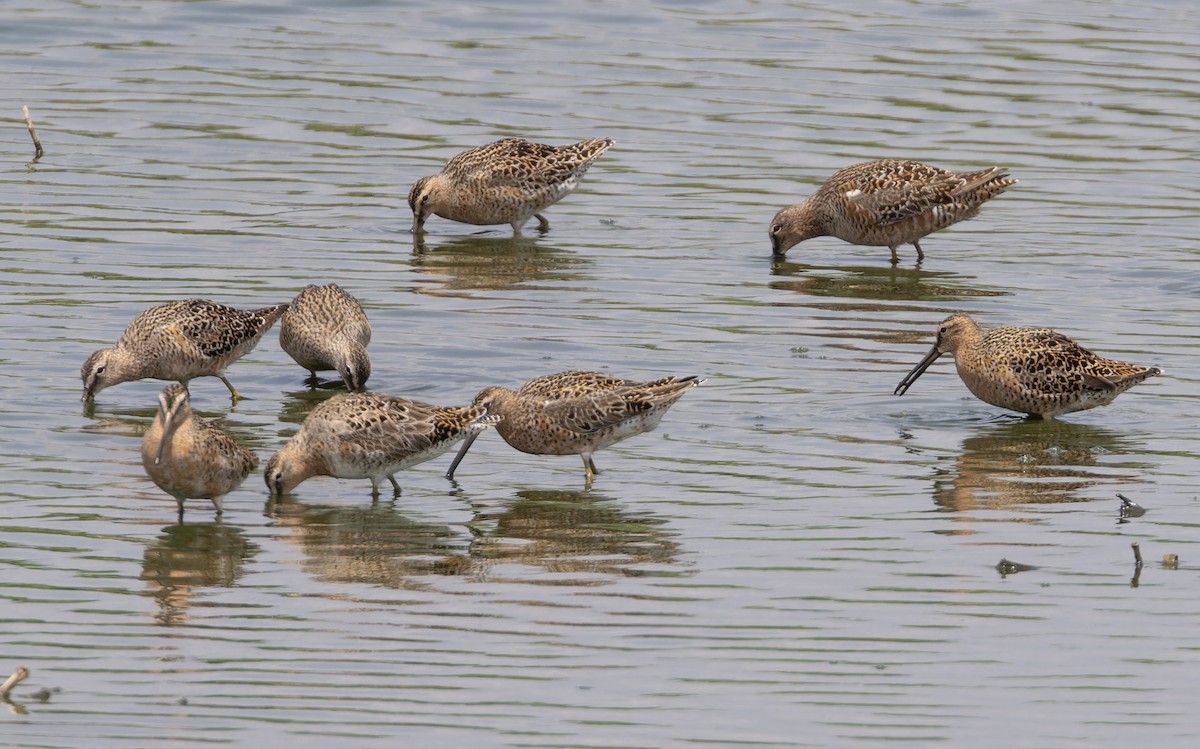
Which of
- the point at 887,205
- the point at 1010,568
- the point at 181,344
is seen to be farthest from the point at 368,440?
the point at 887,205

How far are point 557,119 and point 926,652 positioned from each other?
487 inches

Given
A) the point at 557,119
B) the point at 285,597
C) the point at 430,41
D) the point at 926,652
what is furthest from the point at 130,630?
the point at 430,41

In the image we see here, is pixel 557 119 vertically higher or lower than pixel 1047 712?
higher

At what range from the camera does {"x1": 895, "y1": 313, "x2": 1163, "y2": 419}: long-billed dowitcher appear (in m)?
12.2

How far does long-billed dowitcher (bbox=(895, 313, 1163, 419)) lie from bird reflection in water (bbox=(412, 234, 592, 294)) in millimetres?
4083

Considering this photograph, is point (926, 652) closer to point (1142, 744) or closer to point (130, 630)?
point (1142, 744)

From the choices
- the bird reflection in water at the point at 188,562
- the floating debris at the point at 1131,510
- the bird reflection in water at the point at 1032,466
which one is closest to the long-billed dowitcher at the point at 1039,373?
the bird reflection in water at the point at 1032,466

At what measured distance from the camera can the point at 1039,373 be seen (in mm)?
12266

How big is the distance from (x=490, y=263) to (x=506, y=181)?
40.4 inches

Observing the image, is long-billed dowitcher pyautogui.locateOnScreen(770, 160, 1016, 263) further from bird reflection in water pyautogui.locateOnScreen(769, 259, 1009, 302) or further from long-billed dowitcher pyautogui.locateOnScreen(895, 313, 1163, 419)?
long-billed dowitcher pyautogui.locateOnScreen(895, 313, 1163, 419)

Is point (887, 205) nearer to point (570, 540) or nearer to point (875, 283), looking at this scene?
point (875, 283)

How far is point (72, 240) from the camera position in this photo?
1594cm

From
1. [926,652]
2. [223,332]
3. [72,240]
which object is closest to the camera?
[926,652]

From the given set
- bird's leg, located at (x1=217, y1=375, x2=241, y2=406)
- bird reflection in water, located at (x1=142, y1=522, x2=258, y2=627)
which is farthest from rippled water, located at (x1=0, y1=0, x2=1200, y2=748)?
bird's leg, located at (x1=217, y1=375, x2=241, y2=406)
